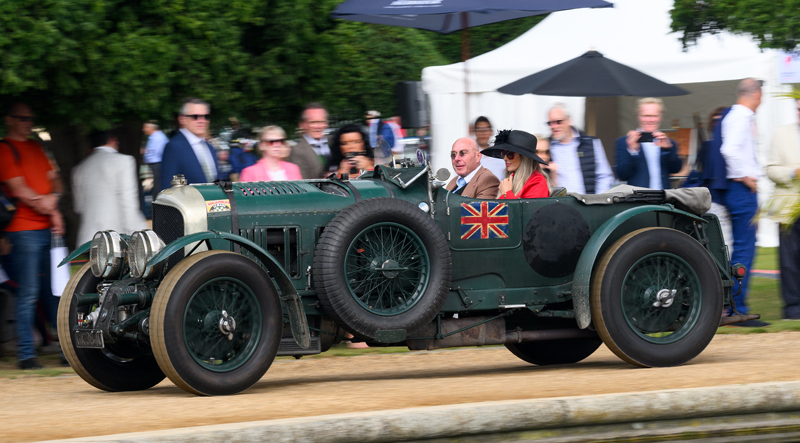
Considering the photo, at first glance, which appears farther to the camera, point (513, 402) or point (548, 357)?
point (548, 357)

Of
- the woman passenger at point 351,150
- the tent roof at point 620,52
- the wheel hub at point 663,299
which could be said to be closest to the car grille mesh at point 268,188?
the wheel hub at point 663,299

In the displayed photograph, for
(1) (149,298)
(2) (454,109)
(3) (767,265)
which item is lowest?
(3) (767,265)

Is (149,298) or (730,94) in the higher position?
(730,94)

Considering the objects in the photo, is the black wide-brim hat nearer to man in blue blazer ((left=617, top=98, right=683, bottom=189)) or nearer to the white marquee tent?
man in blue blazer ((left=617, top=98, right=683, bottom=189))

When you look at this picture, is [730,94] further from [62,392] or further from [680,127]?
[62,392]

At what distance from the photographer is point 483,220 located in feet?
21.4

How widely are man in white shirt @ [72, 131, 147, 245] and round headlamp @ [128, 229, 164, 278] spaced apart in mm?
2465

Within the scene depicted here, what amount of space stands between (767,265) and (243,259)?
9.69 meters

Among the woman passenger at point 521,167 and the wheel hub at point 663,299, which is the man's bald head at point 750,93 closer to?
the woman passenger at point 521,167

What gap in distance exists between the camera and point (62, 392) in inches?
253

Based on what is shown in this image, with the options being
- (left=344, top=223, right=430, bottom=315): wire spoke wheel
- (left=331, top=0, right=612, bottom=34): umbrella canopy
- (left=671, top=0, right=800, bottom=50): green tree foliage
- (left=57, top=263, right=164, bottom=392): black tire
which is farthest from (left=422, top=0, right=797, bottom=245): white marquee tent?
(left=57, top=263, right=164, bottom=392): black tire

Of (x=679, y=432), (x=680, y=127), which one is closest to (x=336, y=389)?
(x=679, y=432)

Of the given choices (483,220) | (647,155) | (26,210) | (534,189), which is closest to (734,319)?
(534,189)

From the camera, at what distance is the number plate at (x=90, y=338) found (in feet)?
18.8
